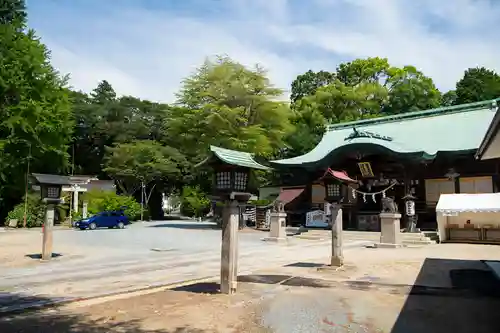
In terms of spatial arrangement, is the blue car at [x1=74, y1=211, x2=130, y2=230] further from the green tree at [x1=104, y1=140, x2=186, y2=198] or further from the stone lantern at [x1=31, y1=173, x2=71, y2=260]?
the stone lantern at [x1=31, y1=173, x2=71, y2=260]

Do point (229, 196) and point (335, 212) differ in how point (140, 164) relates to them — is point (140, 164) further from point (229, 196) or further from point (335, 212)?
point (229, 196)

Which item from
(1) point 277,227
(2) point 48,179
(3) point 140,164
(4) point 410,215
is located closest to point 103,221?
(3) point 140,164

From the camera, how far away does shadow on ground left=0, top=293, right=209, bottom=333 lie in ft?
18.1

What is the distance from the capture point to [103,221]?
99.3 feet

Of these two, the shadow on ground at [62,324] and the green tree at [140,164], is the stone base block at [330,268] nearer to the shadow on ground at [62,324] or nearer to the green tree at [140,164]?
the shadow on ground at [62,324]

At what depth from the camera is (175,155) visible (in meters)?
43.6

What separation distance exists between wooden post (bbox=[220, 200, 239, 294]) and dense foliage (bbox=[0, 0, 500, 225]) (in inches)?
870

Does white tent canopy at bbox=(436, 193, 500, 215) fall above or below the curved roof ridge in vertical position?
below

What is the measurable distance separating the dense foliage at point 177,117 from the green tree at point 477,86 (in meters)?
0.12

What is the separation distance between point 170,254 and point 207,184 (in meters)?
24.8

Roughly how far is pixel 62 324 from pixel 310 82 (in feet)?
148

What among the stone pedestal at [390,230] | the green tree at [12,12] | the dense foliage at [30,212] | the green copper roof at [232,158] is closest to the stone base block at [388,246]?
the stone pedestal at [390,230]

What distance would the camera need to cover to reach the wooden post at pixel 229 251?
26.1 feet

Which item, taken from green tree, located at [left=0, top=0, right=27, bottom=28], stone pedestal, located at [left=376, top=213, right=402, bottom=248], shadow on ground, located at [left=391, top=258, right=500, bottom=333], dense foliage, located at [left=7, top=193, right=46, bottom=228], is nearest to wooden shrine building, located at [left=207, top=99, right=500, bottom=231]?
stone pedestal, located at [left=376, top=213, right=402, bottom=248]
